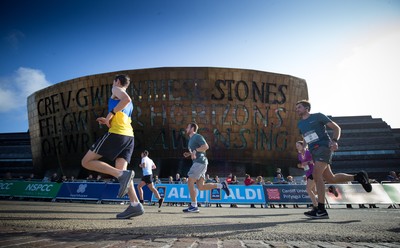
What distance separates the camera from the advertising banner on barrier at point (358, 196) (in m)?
12.0

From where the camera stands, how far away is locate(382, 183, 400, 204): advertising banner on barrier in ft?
40.2

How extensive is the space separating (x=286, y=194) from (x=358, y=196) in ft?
10.1

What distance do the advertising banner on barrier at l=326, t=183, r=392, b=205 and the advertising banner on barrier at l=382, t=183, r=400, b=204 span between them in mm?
197

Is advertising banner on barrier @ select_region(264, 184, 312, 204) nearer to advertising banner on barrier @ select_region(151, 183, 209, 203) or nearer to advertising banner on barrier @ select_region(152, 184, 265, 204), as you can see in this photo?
advertising banner on barrier @ select_region(152, 184, 265, 204)

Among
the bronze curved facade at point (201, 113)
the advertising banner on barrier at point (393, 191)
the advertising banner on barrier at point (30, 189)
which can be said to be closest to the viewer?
the advertising banner on barrier at point (393, 191)

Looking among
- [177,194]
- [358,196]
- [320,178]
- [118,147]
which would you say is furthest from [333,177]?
[177,194]

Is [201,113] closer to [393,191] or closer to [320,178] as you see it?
[393,191]

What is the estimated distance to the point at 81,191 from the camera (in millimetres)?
14195

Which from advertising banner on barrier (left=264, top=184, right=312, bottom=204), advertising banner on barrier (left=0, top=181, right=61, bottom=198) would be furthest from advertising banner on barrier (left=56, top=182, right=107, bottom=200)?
advertising banner on barrier (left=264, top=184, right=312, bottom=204)

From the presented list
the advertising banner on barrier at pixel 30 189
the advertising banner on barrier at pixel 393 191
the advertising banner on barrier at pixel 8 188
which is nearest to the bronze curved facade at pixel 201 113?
the advertising banner on barrier at pixel 8 188

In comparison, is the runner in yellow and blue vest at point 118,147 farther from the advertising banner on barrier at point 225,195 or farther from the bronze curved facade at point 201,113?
the bronze curved facade at point 201,113

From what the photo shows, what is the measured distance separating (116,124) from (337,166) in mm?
50022

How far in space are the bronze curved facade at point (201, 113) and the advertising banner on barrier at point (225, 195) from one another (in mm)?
14279

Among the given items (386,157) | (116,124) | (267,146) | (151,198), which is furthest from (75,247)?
(386,157)
